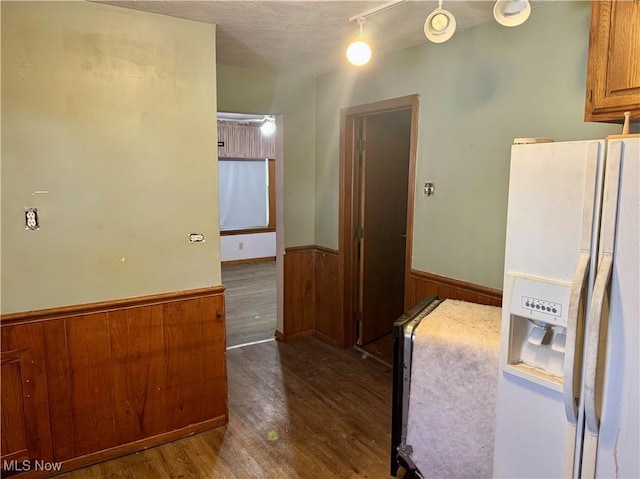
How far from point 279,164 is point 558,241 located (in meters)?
2.78

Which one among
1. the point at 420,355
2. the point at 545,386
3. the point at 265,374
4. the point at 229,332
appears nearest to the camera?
the point at 545,386

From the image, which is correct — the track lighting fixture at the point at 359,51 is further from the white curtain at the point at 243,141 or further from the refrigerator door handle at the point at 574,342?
the white curtain at the point at 243,141

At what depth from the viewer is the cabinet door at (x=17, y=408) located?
2.09m

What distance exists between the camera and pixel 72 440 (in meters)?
2.28

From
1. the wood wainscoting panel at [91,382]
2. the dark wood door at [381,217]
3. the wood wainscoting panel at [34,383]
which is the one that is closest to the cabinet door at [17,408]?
the wood wainscoting panel at [34,383]

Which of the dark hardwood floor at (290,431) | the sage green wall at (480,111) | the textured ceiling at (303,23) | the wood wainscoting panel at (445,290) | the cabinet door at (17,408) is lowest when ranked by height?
the dark hardwood floor at (290,431)

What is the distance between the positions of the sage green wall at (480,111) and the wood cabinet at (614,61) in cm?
44

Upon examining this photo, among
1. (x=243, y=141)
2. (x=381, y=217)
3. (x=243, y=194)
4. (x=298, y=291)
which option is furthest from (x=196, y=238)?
(x=243, y=194)

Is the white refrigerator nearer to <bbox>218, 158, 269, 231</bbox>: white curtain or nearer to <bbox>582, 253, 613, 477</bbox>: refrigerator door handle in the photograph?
<bbox>582, 253, 613, 477</bbox>: refrigerator door handle

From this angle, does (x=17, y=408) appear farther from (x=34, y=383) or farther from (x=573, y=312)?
(x=573, y=312)

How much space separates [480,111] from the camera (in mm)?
2572

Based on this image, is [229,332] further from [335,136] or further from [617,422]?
[617,422]

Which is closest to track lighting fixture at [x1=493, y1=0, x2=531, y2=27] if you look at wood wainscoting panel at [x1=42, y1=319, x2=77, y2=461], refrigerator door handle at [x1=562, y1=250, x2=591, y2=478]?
refrigerator door handle at [x1=562, y1=250, x2=591, y2=478]

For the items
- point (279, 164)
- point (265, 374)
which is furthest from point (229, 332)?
point (279, 164)
